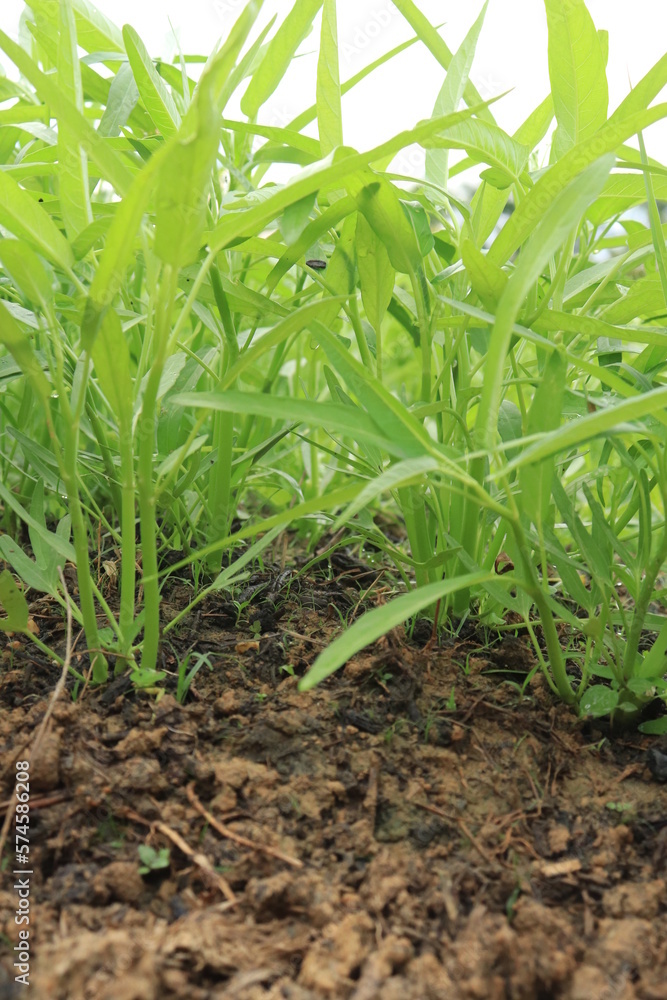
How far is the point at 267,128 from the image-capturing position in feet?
2.40

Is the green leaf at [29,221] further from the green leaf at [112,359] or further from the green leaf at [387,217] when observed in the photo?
the green leaf at [387,217]

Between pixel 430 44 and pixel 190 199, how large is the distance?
1.48 ft

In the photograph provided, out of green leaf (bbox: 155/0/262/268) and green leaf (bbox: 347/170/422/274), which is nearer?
green leaf (bbox: 155/0/262/268)

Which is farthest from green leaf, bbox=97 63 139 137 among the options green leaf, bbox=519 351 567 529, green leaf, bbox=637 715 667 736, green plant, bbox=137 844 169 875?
green leaf, bbox=637 715 667 736

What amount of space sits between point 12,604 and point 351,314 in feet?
1.50

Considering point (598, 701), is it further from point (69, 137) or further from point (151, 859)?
point (69, 137)

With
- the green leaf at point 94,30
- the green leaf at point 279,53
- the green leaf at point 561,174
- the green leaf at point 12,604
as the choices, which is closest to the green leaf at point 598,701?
the green leaf at point 561,174

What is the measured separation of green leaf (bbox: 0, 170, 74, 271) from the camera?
0.56 meters

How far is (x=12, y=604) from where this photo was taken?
68 cm

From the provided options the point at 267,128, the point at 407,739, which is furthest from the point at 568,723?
the point at 267,128

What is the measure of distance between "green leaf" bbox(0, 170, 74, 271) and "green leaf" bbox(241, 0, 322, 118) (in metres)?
0.39

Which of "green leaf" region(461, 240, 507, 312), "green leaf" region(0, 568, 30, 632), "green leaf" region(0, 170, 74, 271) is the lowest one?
"green leaf" region(0, 568, 30, 632)

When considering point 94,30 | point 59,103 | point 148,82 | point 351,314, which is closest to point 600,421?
point 351,314

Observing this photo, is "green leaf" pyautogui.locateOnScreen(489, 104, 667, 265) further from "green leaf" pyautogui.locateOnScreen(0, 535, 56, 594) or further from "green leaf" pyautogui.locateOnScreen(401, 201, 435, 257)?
"green leaf" pyautogui.locateOnScreen(0, 535, 56, 594)
